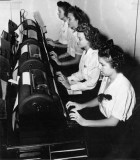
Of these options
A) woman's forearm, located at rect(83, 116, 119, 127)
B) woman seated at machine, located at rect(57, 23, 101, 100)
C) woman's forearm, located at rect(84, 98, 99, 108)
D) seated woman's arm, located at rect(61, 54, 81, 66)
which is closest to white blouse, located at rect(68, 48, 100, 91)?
woman seated at machine, located at rect(57, 23, 101, 100)

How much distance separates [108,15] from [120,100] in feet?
10.8

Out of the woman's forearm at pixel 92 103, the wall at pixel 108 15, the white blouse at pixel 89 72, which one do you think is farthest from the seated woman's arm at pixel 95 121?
the wall at pixel 108 15

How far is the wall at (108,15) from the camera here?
4839mm

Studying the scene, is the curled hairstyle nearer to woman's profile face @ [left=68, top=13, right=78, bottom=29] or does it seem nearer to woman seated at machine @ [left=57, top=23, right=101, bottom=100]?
woman seated at machine @ [left=57, top=23, right=101, bottom=100]

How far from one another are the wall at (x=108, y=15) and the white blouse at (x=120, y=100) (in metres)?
3.08

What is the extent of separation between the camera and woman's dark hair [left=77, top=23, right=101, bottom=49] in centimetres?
261

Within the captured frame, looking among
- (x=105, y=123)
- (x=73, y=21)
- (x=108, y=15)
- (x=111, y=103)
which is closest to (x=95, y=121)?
(x=105, y=123)

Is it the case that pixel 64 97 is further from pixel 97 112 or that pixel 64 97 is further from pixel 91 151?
pixel 91 151

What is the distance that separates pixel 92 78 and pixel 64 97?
536 mm

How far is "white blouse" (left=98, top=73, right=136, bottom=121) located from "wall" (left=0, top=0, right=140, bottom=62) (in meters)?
3.08

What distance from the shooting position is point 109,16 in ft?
16.3

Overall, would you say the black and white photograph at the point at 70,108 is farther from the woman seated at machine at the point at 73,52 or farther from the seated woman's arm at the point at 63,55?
the seated woman's arm at the point at 63,55

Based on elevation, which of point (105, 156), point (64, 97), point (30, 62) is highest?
point (30, 62)

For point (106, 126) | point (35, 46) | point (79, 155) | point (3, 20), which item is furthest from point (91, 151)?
point (3, 20)
